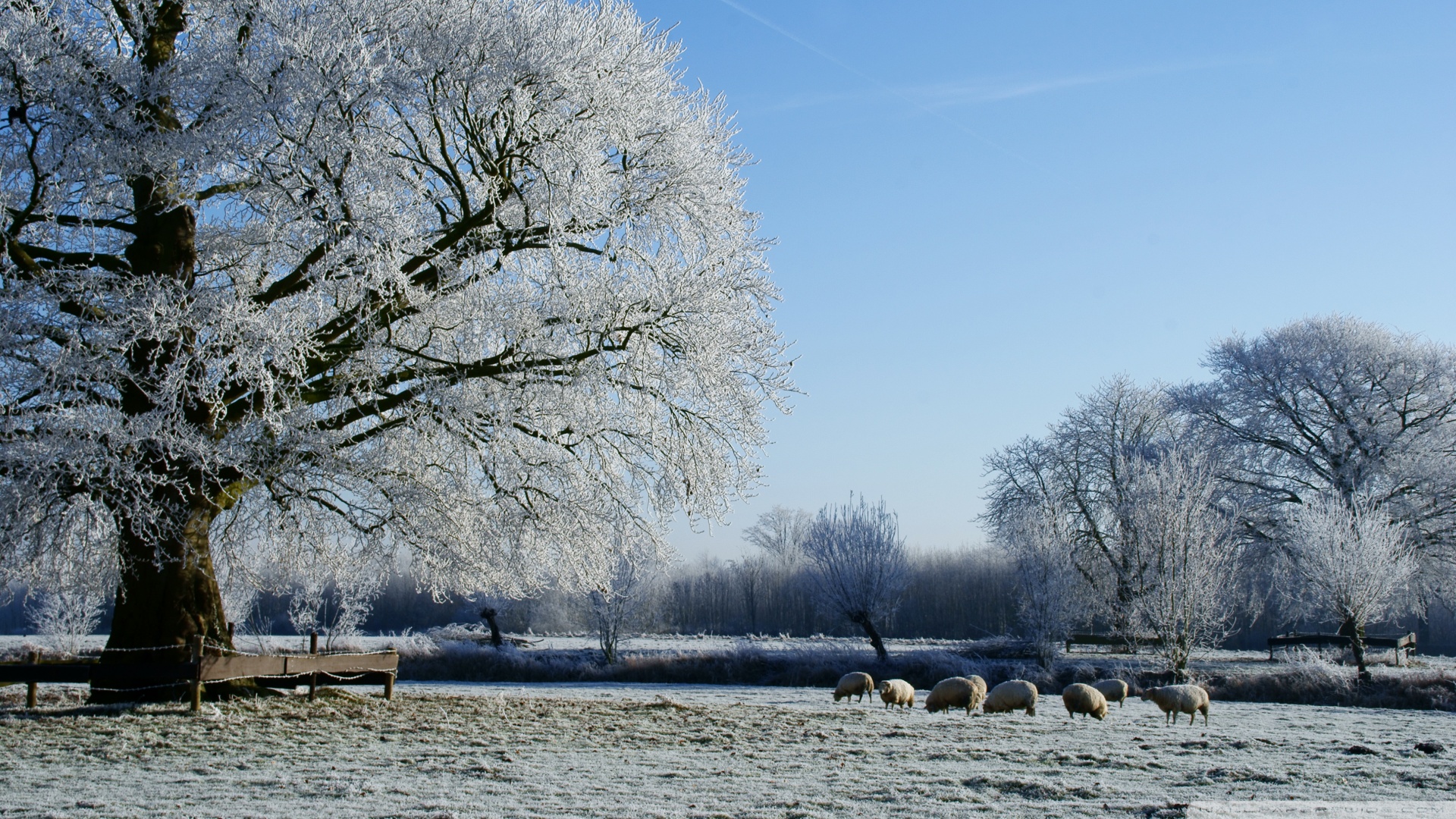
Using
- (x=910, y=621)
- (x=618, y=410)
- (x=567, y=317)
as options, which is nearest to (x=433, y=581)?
(x=618, y=410)

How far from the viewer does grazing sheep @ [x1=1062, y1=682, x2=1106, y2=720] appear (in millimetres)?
16062

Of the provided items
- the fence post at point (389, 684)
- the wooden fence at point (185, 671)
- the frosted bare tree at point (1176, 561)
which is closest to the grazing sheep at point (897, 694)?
the frosted bare tree at point (1176, 561)

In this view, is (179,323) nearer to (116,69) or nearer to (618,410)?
(116,69)

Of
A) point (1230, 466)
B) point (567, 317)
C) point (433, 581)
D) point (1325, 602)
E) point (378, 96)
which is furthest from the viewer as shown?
point (1230, 466)

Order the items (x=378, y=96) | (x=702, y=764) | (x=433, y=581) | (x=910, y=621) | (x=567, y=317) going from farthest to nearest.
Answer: (x=910, y=621) < (x=433, y=581) < (x=567, y=317) < (x=378, y=96) < (x=702, y=764)

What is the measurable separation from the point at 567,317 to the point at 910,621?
51186mm

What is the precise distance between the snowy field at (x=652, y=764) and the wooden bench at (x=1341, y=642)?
20.9 m

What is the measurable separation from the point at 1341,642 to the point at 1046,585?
9.94 meters

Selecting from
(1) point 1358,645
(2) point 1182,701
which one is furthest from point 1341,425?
(2) point 1182,701

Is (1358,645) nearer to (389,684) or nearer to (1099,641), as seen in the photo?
(1099,641)

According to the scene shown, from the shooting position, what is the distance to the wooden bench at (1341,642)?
1300 inches

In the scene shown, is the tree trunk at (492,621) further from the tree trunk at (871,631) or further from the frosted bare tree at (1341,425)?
the frosted bare tree at (1341,425)

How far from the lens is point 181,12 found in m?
12.9

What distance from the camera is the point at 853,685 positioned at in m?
20.2
